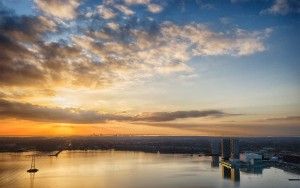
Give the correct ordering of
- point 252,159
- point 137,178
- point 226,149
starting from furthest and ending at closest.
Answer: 1. point 226,149
2. point 252,159
3. point 137,178

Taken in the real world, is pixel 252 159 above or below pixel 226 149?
below

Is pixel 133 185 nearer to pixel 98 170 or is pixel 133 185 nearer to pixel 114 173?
pixel 114 173

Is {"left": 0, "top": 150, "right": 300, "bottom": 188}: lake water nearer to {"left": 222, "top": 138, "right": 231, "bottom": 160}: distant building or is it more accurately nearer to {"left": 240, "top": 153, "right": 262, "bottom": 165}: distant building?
{"left": 240, "top": 153, "right": 262, "bottom": 165}: distant building

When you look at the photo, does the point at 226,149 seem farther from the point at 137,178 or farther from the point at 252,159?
the point at 137,178

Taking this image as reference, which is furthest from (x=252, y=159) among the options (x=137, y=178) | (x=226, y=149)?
(x=137, y=178)

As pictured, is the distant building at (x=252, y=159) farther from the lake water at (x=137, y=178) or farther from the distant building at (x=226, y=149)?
the distant building at (x=226, y=149)

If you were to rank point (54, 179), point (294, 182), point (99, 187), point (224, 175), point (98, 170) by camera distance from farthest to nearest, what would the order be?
point (98, 170) < point (224, 175) < point (54, 179) < point (294, 182) < point (99, 187)

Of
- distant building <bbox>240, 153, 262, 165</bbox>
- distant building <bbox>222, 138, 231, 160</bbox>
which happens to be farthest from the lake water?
distant building <bbox>222, 138, 231, 160</bbox>

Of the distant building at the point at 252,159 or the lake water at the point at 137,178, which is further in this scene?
the distant building at the point at 252,159

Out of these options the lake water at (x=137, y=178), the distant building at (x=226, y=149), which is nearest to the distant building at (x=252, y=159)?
the lake water at (x=137, y=178)

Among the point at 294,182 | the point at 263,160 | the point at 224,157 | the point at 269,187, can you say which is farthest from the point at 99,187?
the point at 224,157

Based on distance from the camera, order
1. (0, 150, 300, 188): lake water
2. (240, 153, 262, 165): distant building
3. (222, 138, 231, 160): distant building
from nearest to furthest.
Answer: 1. (0, 150, 300, 188): lake water
2. (240, 153, 262, 165): distant building
3. (222, 138, 231, 160): distant building
